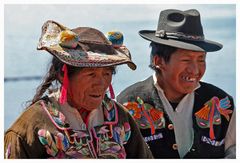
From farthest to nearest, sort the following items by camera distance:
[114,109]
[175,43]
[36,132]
Result: [175,43]
[114,109]
[36,132]

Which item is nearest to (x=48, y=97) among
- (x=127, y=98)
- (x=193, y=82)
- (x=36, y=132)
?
(x=36, y=132)

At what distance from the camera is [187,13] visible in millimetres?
5434

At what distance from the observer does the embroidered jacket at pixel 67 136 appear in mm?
4363

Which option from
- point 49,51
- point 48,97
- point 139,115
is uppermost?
point 49,51

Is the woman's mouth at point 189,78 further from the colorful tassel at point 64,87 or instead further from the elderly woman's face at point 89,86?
the colorful tassel at point 64,87

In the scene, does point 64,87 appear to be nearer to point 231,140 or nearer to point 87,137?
point 87,137

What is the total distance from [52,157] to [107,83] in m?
0.56

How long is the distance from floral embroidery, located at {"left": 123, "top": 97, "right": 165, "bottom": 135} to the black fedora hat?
1.56 feet

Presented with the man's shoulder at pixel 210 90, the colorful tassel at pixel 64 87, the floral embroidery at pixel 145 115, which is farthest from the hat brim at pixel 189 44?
the colorful tassel at pixel 64 87

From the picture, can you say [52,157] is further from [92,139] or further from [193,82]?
[193,82]

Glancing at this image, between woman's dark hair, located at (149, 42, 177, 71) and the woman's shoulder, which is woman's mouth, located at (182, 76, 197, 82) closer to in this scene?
Result: woman's dark hair, located at (149, 42, 177, 71)

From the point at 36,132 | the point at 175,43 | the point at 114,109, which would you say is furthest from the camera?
the point at 175,43

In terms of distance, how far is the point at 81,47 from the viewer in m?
4.55

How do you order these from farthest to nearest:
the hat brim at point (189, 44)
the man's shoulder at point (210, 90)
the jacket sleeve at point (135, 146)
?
the man's shoulder at point (210, 90)
the hat brim at point (189, 44)
the jacket sleeve at point (135, 146)
